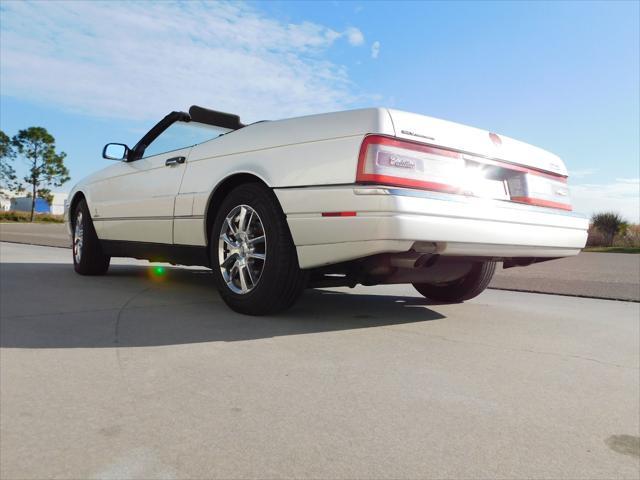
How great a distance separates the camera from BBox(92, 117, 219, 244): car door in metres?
4.52

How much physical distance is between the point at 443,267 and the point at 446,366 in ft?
3.97

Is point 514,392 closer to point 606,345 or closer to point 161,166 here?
point 606,345

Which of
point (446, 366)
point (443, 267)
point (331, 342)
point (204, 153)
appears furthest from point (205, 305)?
point (446, 366)

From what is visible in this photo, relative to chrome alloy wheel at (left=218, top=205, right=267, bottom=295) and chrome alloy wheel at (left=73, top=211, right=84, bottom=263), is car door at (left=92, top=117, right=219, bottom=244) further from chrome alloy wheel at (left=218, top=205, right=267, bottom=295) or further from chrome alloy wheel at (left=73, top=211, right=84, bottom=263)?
chrome alloy wheel at (left=218, top=205, right=267, bottom=295)

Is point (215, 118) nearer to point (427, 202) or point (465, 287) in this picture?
point (427, 202)

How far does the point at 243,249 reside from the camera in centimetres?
365

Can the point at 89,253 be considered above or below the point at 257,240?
below

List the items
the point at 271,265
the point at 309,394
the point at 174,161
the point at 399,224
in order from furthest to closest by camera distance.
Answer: the point at 174,161 → the point at 271,265 → the point at 399,224 → the point at 309,394

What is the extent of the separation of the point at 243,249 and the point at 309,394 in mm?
1669

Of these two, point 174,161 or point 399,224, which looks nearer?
point 399,224

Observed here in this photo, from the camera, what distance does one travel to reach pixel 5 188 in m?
55.1

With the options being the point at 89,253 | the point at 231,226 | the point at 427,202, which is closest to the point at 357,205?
the point at 427,202

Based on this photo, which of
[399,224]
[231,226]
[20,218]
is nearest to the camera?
[399,224]

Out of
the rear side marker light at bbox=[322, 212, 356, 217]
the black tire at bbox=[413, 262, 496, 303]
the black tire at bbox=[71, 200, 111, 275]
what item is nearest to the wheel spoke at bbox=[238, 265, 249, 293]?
the rear side marker light at bbox=[322, 212, 356, 217]
